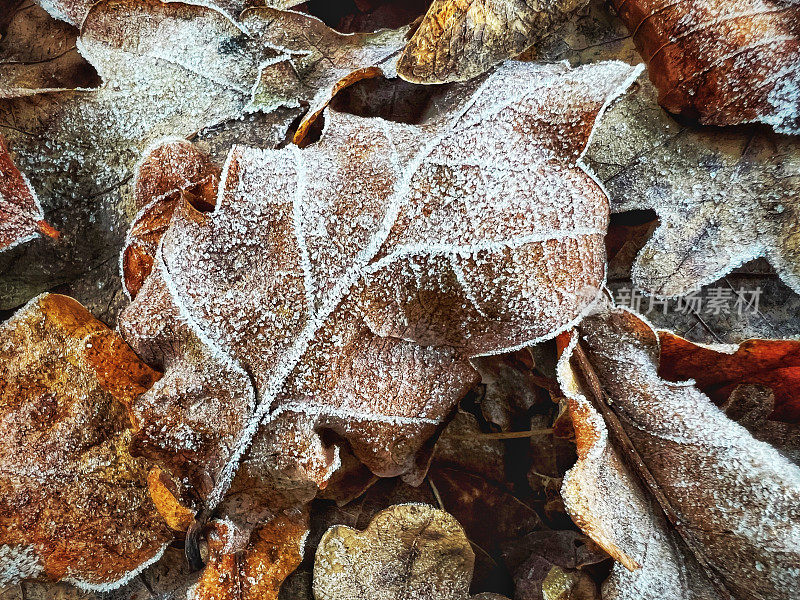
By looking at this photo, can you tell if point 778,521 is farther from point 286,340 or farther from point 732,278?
point 286,340

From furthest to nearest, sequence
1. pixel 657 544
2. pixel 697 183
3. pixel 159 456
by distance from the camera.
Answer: pixel 697 183 < pixel 657 544 < pixel 159 456

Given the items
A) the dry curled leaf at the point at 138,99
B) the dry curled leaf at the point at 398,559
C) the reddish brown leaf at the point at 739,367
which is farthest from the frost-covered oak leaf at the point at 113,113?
the reddish brown leaf at the point at 739,367

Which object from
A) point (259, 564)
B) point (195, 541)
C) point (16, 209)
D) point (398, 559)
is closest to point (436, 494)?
point (398, 559)

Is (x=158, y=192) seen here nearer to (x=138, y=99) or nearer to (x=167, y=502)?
(x=138, y=99)

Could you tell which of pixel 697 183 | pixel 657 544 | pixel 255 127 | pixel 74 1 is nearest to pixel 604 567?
pixel 657 544

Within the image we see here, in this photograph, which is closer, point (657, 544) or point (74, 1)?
point (657, 544)

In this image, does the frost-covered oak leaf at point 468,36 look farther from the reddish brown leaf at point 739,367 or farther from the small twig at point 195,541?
the small twig at point 195,541

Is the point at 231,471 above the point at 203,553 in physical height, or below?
above
